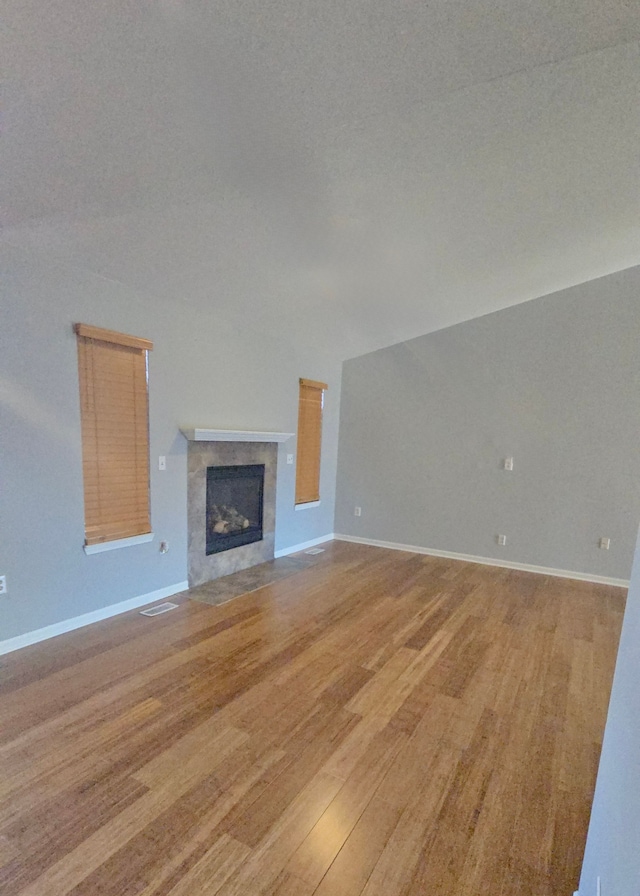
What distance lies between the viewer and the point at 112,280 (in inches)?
113

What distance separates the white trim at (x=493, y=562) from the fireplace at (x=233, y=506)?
1671 millimetres

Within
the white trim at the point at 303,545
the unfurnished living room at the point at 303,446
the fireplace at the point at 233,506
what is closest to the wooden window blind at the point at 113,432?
the unfurnished living room at the point at 303,446

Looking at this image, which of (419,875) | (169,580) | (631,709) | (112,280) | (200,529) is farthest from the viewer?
(200,529)

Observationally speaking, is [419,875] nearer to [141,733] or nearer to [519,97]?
[141,733]

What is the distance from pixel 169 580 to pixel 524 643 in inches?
109

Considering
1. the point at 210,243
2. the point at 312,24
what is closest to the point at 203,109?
the point at 312,24

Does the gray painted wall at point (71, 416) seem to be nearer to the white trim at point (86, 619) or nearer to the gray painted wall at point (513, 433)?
the white trim at point (86, 619)

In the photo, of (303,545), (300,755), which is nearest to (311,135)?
(300,755)

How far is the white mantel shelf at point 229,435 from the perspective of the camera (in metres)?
3.45

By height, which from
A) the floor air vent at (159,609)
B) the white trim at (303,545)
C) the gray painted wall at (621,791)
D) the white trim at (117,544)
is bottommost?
the white trim at (303,545)

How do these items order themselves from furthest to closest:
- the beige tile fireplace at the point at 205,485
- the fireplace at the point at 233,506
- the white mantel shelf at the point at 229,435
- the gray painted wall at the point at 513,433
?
the gray painted wall at the point at 513,433 → the fireplace at the point at 233,506 → the beige tile fireplace at the point at 205,485 → the white mantel shelf at the point at 229,435

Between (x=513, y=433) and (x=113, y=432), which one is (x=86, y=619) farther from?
(x=513, y=433)

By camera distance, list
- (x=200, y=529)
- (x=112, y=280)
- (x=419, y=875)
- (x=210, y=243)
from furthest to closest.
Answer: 1. (x=200, y=529)
2. (x=112, y=280)
3. (x=210, y=243)
4. (x=419, y=875)

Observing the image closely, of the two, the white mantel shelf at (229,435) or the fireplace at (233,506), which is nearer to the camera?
the white mantel shelf at (229,435)
